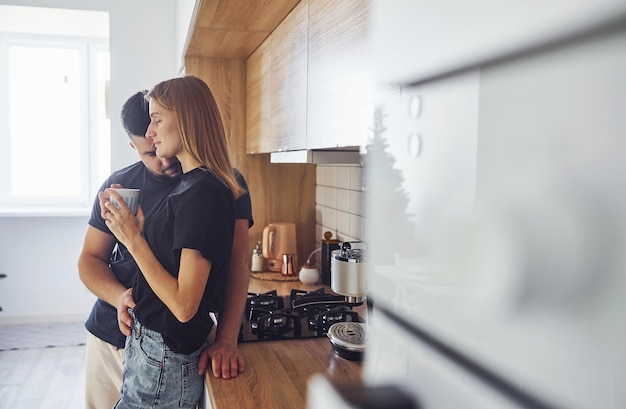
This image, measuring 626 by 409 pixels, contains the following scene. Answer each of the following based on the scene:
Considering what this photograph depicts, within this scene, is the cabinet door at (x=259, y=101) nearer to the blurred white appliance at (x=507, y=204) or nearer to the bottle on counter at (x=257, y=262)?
the bottle on counter at (x=257, y=262)

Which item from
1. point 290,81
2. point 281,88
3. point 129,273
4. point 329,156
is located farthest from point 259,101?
point 129,273

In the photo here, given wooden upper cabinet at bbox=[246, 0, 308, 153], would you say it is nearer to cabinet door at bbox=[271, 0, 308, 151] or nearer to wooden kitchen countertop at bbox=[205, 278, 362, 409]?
cabinet door at bbox=[271, 0, 308, 151]

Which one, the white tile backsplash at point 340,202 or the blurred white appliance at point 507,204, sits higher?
the blurred white appliance at point 507,204

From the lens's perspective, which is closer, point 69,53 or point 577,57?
point 577,57

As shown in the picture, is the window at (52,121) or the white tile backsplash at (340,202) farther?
the window at (52,121)

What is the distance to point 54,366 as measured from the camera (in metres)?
3.64

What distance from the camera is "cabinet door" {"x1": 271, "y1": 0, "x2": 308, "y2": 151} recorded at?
5.33ft

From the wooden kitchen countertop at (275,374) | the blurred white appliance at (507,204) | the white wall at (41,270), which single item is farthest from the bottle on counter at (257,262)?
the blurred white appliance at (507,204)

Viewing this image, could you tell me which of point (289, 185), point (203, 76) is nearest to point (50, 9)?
point (203, 76)

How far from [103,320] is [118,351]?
12cm

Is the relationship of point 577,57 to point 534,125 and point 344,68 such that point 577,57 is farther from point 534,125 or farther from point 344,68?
point 344,68

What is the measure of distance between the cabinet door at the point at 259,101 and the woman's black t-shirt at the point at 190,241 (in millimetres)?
832

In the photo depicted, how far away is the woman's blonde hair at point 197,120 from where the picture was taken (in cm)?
142

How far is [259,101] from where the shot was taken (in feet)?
8.11
